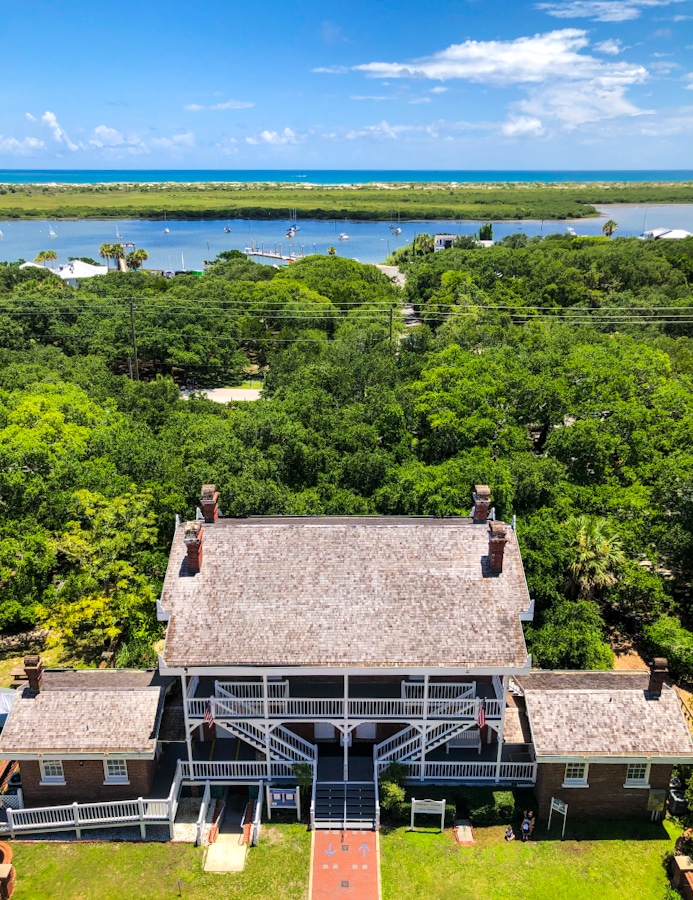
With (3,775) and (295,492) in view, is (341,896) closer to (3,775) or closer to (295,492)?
(3,775)

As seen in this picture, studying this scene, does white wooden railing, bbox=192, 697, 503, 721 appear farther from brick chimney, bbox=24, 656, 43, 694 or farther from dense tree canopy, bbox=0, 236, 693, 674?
dense tree canopy, bbox=0, 236, 693, 674

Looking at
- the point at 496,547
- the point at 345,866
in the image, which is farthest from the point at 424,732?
the point at 496,547

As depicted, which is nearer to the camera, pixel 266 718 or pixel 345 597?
pixel 266 718

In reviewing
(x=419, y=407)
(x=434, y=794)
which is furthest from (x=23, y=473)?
(x=434, y=794)

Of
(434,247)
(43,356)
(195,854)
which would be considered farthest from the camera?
(434,247)

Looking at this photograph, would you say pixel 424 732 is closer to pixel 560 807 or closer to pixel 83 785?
pixel 560 807

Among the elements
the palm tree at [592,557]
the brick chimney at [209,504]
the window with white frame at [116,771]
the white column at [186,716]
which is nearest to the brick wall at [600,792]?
the palm tree at [592,557]

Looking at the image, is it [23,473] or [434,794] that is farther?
[23,473]
